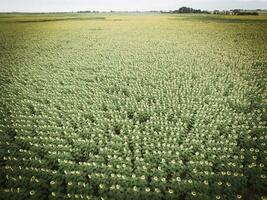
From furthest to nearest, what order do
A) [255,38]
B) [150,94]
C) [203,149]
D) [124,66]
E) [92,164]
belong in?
1. [255,38]
2. [124,66]
3. [150,94]
4. [203,149]
5. [92,164]

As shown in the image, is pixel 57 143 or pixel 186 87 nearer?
pixel 57 143

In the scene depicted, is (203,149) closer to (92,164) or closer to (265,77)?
(92,164)

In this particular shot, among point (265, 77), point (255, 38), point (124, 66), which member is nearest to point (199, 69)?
point (265, 77)

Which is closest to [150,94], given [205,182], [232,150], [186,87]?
[186,87]

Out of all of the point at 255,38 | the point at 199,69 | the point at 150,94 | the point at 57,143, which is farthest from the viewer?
the point at 255,38

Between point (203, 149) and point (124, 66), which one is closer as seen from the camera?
point (203, 149)

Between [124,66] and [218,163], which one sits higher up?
[124,66]

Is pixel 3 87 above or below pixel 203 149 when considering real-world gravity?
above

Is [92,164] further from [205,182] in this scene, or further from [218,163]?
[218,163]

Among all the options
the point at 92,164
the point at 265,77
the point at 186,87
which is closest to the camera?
the point at 92,164
